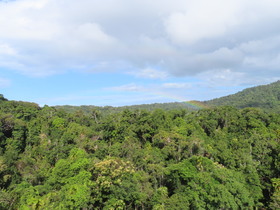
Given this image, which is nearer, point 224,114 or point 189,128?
point 189,128

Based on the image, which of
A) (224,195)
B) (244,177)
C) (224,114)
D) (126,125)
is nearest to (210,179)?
(224,195)

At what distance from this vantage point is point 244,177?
31.1 metres

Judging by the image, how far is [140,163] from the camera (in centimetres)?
3259

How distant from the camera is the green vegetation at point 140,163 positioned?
24.1m

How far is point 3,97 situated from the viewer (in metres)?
78.2

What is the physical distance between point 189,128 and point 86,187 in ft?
92.9

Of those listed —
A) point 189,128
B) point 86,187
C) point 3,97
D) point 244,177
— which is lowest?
point 244,177

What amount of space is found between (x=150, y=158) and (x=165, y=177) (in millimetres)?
4760

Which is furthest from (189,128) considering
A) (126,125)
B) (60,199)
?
(60,199)

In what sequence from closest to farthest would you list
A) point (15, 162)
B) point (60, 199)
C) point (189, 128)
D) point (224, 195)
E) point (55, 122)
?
point (60, 199) → point (224, 195) → point (15, 162) → point (189, 128) → point (55, 122)

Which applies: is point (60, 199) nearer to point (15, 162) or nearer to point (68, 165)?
point (68, 165)

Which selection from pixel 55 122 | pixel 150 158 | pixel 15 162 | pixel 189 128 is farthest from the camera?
pixel 55 122

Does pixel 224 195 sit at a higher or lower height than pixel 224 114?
lower

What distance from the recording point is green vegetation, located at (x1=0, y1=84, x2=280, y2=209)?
950 inches
